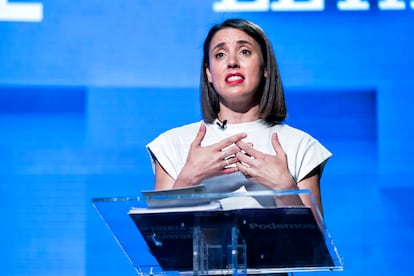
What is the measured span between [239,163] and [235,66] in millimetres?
417

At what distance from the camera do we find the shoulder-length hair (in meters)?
2.63

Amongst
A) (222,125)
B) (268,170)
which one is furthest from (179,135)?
(268,170)

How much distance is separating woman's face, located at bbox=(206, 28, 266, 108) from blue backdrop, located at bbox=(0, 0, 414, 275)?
847 millimetres

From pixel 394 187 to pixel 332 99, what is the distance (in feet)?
1.39

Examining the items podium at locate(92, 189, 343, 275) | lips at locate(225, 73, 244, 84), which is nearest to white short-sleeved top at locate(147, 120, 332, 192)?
lips at locate(225, 73, 244, 84)

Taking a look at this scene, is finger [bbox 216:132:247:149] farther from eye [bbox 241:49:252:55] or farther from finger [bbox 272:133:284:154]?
eye [bbox 241:49:252:55]

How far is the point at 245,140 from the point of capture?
257 centimetres

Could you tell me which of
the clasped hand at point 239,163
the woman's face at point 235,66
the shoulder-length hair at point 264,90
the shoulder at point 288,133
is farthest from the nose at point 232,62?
the clasped hand at point 239,163

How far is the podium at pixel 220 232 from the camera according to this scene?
194 cm

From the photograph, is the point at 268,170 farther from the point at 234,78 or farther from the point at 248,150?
the point at 234,78

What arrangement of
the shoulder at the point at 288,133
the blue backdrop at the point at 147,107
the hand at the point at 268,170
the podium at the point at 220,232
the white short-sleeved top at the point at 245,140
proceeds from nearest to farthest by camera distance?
1. the podium at the point at 220,232
2. the hand at the point at 268,170
3. the white short-sleeved top at the point at 245,140
4. the shoulder at the point at 288,133
5. the blue backdrop at the point at 147,107

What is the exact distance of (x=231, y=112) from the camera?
266 centimetres

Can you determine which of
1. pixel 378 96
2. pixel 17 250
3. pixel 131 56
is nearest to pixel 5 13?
pixel 131 56

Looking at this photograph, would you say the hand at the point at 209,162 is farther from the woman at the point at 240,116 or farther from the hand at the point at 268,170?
the woman at the point at 240,116
